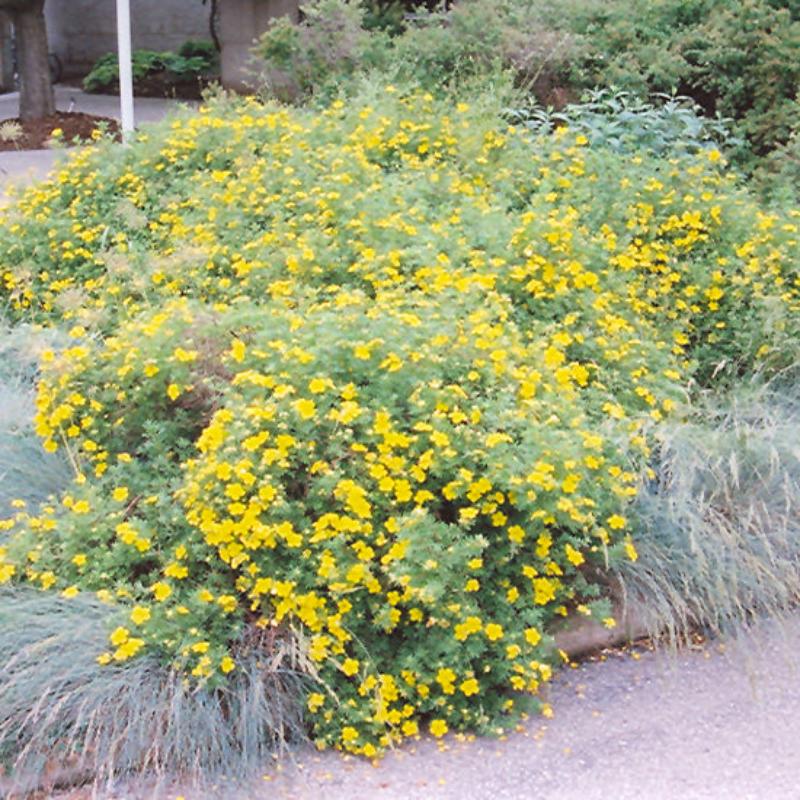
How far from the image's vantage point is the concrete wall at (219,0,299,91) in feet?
47.4

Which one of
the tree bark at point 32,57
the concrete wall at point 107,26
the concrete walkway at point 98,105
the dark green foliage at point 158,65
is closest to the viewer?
the tree bark at point 32,57

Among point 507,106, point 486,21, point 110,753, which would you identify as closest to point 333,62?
point 486,21

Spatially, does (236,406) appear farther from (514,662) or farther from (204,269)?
(204,269)

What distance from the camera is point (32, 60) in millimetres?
12922

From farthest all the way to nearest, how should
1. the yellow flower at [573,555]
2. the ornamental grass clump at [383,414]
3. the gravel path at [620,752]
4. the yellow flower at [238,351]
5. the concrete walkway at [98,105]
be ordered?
the concrete walkway at [98,105], the yellow flower at [238,351], the yellow flower at [573,555], the ornamental grass clump at [383,414], the gravel path at [620,752]

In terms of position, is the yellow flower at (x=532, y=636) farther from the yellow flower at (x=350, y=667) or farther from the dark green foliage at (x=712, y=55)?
the dark green foliage at (x=712, y=55)

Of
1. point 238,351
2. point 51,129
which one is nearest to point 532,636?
point 238,351

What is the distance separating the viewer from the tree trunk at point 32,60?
12.7 m

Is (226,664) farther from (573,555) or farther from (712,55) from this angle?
(712,55)

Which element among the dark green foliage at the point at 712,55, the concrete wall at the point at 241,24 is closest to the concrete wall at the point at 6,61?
the concrete wall at the point at 241,24

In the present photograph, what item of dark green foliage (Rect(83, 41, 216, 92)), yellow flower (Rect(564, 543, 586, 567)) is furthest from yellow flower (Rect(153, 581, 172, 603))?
dark green foliage (Rect(83, 41, 216, 92))

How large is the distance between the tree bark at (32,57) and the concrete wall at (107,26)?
21.9 ft

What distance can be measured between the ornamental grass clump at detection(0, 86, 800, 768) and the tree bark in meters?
7.62

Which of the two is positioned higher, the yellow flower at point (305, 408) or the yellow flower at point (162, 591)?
the yellow flower at point (305, 408)
